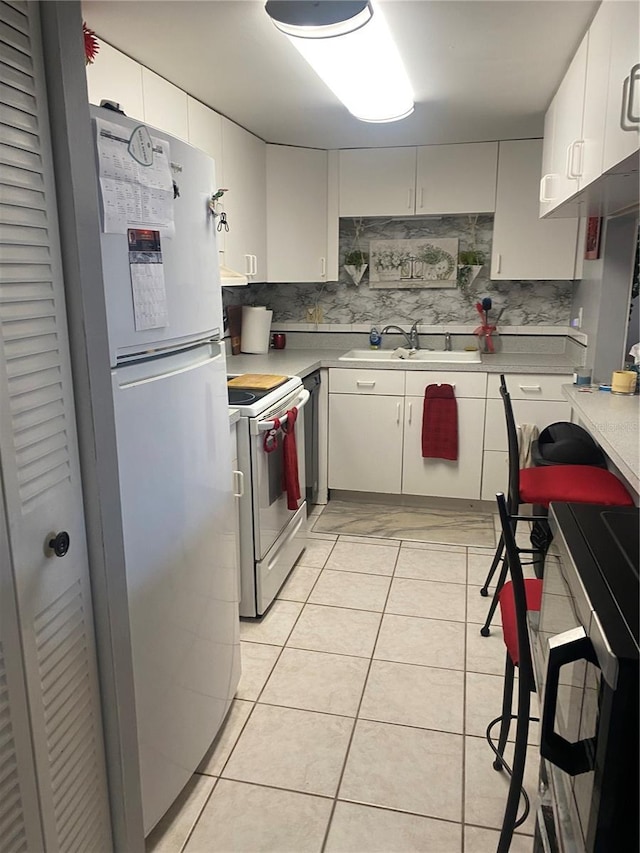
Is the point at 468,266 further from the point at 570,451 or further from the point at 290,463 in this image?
the point at 290,463

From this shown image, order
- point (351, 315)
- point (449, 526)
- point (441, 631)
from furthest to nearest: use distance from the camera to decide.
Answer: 1. point (351, 315)
2. point (449, 526)
3. point (441, 631)

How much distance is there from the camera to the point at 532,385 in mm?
3523

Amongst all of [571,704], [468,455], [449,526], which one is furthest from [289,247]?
[571,704]

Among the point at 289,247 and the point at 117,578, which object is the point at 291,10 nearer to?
the point at 117,578

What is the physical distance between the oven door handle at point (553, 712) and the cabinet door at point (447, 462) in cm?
293

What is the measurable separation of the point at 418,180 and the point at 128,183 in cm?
282

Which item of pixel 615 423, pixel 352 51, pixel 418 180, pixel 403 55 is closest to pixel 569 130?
pixel 403 55

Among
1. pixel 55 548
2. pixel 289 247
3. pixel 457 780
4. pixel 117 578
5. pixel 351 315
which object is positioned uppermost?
pixel 289 247

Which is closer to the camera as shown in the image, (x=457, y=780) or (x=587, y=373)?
(x=457, y=780)

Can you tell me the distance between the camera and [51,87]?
1.09 meters

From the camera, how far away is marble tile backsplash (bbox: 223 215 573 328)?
4.02 metres

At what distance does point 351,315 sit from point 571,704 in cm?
369

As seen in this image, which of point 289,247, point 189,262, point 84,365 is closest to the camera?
point 84,365

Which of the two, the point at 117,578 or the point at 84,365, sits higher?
the point at 84,365
